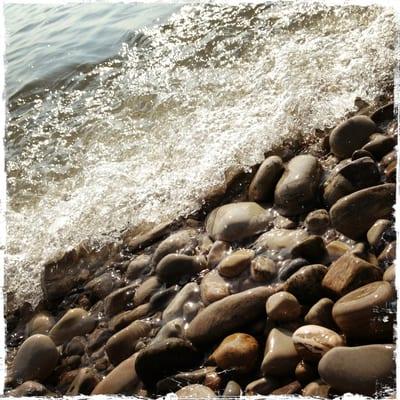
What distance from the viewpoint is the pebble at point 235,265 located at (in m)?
2.24

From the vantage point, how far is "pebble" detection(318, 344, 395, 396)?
1391 millimetres

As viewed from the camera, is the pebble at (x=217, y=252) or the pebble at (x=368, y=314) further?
the pebble at (x=217, y=252)

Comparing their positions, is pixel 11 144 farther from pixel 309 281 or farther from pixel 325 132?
pixel 309 281

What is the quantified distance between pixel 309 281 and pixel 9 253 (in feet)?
7.45

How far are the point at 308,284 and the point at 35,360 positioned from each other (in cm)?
138

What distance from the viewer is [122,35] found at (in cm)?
622

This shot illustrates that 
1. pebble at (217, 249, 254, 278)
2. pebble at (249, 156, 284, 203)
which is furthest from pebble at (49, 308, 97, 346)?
pebble at (249, 156, 284, 203)

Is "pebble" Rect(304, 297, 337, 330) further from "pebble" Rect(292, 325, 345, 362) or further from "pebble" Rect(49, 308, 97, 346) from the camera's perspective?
"pebble" Rect(49, 308, 97, 346)

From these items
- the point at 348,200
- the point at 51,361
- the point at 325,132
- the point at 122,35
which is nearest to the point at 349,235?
the point at 348,200

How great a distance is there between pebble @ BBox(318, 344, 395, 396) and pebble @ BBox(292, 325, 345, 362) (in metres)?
0.06

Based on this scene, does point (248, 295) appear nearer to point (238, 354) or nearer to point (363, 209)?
point (238, 354)

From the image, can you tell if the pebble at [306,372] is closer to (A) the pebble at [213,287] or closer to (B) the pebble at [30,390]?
(A) the pebble at [213,287]

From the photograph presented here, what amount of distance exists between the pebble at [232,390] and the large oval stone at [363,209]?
0.86m

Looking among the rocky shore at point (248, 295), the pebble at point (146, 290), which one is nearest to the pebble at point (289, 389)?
the rocky shore at point (248, 295)
